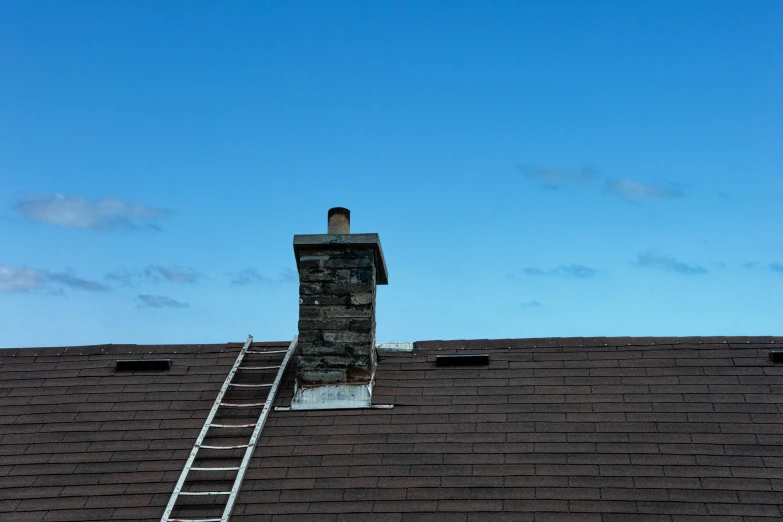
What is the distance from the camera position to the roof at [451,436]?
8305 millimetres

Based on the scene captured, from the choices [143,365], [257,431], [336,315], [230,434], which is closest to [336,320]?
[336,315]

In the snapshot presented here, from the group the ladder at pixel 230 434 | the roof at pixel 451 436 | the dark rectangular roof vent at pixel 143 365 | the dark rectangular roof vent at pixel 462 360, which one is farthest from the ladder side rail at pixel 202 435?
the dark rectangular roof vent at pixel 462 360

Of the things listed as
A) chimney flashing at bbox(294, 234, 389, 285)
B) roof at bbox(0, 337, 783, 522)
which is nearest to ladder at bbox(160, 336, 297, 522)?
roof at bbox(0, 337, 783, 522)

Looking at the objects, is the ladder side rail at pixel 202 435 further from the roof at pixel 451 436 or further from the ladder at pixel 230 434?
the roof at pixel 451 436

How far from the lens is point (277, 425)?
9617 millimetres

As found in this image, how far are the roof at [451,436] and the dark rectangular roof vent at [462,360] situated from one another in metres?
0.10

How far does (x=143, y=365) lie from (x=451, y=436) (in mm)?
3707

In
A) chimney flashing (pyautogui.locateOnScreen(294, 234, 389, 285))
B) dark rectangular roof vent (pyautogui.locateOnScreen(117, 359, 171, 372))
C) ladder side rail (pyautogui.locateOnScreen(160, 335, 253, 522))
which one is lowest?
ladder side rail (pyautogui.locateOnScreen(160, 335, 253, 522))

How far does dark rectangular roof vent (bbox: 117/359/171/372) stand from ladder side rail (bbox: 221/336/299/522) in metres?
1.31

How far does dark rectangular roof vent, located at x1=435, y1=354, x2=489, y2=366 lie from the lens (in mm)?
10492

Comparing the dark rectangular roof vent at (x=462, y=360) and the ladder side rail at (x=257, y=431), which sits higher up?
the dark rectangular roof vent at (x=462, y=360)

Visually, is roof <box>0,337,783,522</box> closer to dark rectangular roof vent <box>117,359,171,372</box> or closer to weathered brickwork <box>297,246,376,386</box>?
dark rectangular roof vent <box>117,359,171,372</box>

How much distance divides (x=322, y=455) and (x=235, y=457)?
0.83m

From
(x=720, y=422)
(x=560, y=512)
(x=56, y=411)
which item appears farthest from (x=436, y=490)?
(x=56, y=411)
